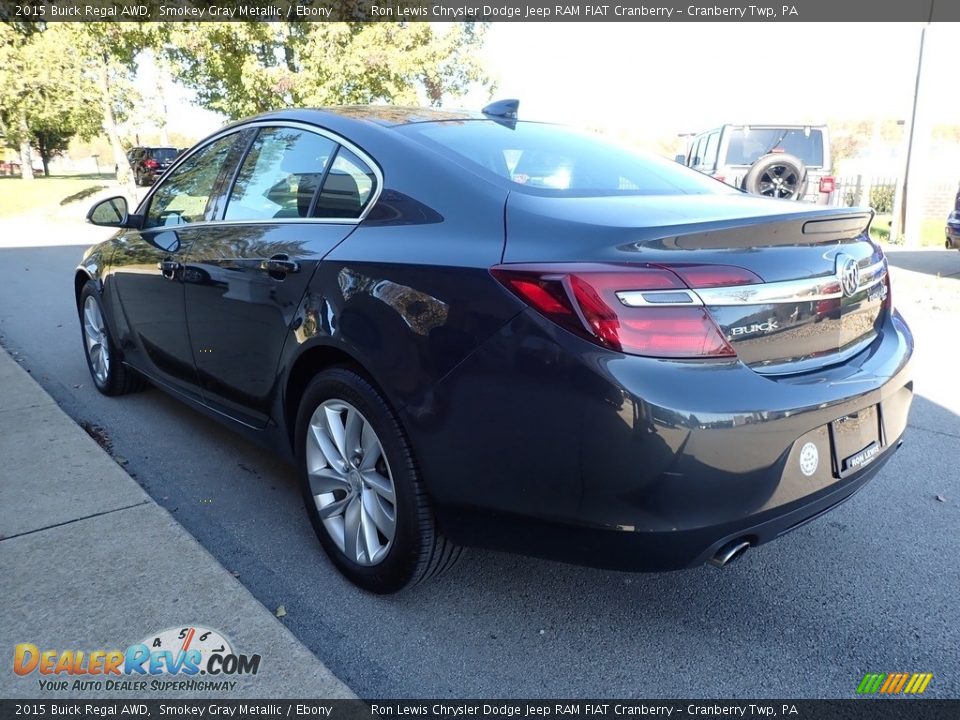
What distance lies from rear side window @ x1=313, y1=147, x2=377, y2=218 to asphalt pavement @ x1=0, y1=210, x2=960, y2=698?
133cm

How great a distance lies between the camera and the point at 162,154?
31016mm

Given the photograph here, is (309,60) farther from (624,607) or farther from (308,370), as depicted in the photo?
(624,607)

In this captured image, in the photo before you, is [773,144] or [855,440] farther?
[773,144]

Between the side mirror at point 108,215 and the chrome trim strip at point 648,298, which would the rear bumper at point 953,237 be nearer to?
the chrome trim strip at point 648,298

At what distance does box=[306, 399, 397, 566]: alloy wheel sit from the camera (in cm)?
243

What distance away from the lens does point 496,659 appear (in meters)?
2.27

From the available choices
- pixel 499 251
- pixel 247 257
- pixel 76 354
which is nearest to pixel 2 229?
pixel 76 354

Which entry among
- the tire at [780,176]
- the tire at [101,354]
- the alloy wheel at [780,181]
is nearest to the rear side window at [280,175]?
the tire at [101,354]

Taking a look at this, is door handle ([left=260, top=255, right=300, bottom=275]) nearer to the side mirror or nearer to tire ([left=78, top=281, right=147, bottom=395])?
the side mirror

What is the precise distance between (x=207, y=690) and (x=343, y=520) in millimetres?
758

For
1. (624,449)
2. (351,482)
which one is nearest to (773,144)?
(351,482)

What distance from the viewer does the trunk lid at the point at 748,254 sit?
191 centimetres

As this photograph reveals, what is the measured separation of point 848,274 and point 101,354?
4360 mm

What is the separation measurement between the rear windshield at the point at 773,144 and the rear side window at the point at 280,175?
1032cm
